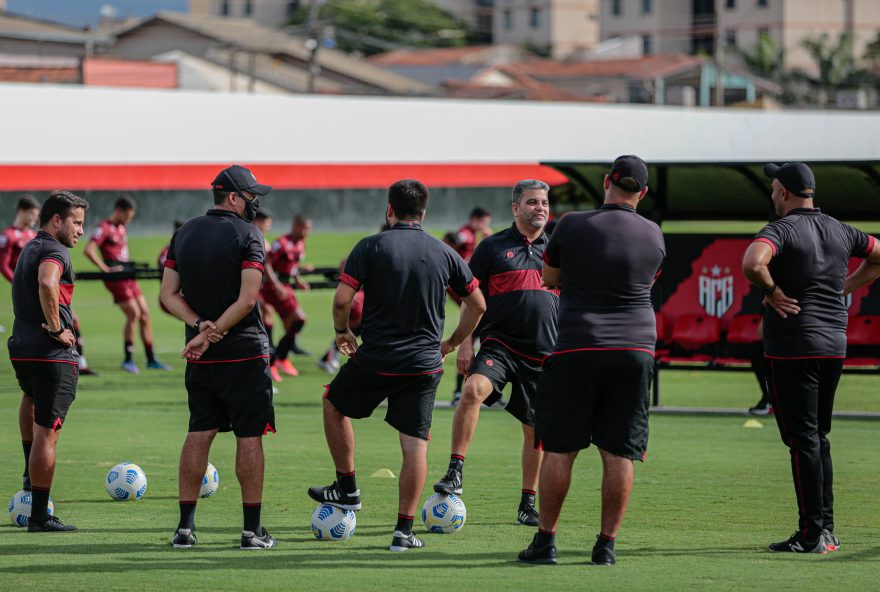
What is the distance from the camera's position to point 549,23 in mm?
113562

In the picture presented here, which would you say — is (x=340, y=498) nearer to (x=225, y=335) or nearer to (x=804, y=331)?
(x=225, y=335)

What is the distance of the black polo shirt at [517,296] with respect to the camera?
8.73 metres

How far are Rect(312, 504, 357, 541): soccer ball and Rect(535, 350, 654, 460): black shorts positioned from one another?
1371 millimetres

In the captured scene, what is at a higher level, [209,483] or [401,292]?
[401,292]

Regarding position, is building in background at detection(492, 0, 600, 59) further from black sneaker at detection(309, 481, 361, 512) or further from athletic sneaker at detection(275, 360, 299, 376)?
black sneaker at detection(309, 481, 361, 512)

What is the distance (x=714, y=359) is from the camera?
1373 centimetres

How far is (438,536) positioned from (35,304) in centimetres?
274

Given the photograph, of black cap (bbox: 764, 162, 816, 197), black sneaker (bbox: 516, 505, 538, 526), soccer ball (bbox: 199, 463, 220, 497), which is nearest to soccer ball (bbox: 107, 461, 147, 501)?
soccer ball (bbox: 199, 463, 220, 497)

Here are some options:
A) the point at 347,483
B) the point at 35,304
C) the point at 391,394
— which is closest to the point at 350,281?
the point at 391,394

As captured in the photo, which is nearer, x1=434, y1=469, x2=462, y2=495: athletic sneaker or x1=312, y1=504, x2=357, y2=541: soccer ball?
x1=312, y1=504, x2=357, y2=541: soccer ball

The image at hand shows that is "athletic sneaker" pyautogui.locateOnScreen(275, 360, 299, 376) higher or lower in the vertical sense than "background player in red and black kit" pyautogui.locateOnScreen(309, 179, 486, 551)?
lower

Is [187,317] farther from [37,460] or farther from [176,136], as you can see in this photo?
[176,136]

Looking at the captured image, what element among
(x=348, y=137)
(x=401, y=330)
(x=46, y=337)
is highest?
(x=348, y=137)

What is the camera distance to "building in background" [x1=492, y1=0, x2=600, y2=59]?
113375 mm
